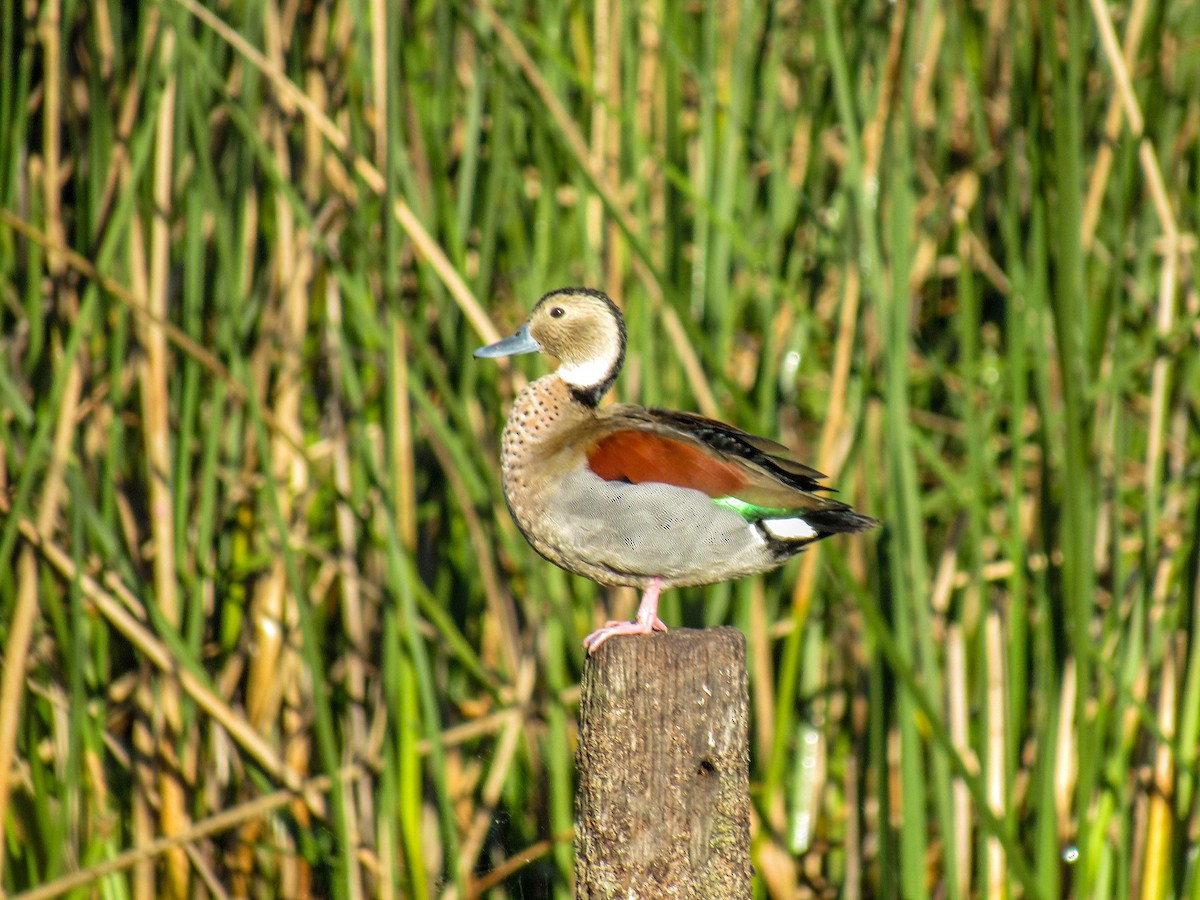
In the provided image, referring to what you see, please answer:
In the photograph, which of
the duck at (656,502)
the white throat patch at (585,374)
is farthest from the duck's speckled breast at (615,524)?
the white throat patch at (585,374)

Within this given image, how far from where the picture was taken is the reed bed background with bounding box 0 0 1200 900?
2.34 meters

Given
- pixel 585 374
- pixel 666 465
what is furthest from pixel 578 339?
pixel 666 465

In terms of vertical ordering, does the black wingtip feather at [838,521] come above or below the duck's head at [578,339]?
below

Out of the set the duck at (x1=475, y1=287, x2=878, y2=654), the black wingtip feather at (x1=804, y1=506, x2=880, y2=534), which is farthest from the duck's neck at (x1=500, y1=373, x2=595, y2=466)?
the black wingtip feather at (x1=804, y1=506, x2=880, y2=534)

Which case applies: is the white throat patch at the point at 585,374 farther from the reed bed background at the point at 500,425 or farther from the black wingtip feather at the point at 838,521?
the black wingtip feather at the point at 838,521

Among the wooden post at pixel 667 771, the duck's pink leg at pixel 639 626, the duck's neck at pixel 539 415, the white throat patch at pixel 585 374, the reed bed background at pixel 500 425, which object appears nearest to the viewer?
the wooden post at pixel 667 771

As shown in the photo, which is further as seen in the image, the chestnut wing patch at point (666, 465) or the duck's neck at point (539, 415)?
the duck's neck at point (539, 415)

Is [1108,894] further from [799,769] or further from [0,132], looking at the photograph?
[0,132]

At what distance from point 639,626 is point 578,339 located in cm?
53

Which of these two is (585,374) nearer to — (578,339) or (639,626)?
(578,339)

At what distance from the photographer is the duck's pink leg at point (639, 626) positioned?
1.87 meters

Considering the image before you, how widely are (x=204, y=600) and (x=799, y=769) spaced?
4.38ft

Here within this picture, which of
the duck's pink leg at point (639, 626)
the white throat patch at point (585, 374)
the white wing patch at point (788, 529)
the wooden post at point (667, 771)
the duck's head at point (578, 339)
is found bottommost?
the wooden post at point (667, 771)

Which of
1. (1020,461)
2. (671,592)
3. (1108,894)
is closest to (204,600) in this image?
(671,592)
